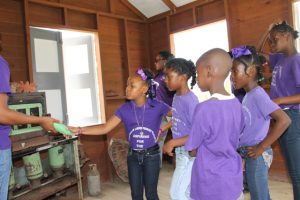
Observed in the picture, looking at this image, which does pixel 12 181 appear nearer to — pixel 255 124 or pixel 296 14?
pixel 255 124

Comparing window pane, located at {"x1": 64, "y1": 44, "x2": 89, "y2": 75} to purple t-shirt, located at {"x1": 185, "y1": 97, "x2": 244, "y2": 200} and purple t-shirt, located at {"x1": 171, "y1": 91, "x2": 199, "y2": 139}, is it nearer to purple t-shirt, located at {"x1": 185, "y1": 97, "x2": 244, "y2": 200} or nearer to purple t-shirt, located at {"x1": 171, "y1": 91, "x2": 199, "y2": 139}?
purple t-shirt, located at {"x1": 171, "y1": 91, "x2": 199, "y2": 139}

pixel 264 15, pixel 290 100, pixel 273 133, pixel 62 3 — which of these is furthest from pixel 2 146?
pixel 264 15

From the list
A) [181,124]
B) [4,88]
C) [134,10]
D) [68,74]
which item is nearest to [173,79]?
[181,124]

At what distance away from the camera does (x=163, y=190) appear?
360cm

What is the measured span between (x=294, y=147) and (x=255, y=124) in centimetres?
54

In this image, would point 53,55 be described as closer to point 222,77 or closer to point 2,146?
point 2,146

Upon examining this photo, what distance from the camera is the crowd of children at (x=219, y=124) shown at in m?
1.38

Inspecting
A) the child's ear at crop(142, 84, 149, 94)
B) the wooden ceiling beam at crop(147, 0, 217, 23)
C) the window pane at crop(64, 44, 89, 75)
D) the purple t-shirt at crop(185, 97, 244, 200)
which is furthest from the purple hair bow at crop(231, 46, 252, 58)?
the window pane at crop(64, 44, 89, 75)

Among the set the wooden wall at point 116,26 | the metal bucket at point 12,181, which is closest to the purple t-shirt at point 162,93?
the wooden wall at point 116,26

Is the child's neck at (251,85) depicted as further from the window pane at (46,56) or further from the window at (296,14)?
the window pane at (46,56)

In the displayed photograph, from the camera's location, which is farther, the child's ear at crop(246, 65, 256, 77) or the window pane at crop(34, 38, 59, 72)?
the window pane at crop(34, 38, 59, 72)

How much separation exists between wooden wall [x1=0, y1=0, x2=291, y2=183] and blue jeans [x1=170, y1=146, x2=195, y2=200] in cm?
226

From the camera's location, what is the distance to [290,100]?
1959mm

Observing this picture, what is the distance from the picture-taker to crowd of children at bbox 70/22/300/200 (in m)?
1.38
